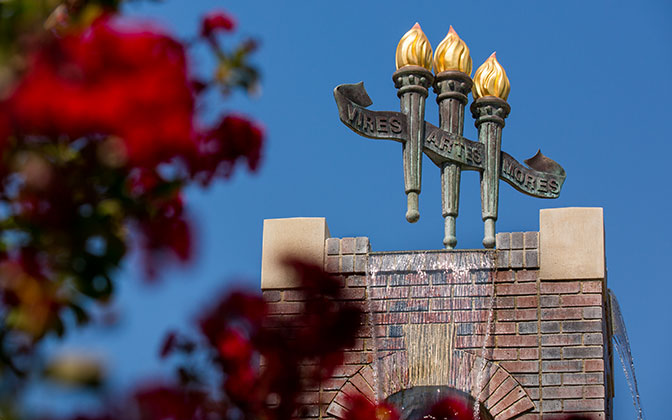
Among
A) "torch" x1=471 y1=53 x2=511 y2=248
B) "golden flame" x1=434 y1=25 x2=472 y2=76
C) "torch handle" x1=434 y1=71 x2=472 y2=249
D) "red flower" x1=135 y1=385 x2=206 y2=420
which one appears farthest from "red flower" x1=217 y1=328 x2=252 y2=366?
"golden flame" x1=434 y1=25 x2=472 y2=76

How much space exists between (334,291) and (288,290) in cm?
624

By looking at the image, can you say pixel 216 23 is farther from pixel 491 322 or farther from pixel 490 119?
pixel 490 119

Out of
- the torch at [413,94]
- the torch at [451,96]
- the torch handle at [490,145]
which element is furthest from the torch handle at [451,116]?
the torch handle at [490,145]

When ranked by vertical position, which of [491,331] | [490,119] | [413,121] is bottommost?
[491,331]

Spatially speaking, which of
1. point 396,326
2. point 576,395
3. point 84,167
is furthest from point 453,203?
point 84,167

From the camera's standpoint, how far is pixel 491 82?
1041 cm

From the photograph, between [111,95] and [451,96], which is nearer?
[111,95]

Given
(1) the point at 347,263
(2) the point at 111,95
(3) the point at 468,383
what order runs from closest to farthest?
(2) the point at 111,95 < (3) the point at 468,383 < (1) the point at 347,263

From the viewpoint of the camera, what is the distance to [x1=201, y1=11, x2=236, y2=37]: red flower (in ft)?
7.49

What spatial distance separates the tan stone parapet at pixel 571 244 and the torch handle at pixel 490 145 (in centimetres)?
155

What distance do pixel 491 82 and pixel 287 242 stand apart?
3111 millimetres

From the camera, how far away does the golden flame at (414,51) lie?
9820mm

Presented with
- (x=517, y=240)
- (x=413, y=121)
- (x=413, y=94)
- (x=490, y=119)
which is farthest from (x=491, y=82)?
(x=517, y=240)

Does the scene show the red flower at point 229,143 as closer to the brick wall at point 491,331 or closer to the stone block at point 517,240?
the brick wall at point 491,331
